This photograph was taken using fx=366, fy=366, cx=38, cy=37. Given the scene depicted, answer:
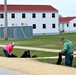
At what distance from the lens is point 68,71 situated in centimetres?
1490

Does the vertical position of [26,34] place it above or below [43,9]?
below

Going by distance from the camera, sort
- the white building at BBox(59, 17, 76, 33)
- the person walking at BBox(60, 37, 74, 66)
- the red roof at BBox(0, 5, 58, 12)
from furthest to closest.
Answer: the white building at BBox(59, 17, 76, 33) < the red roof at BBox(0, 5, 58, 12) < the person walking at BBox(60, 37, 74, 66)

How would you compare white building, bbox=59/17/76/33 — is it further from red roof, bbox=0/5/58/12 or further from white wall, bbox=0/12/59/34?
white wall, bbox=0/12/59/34

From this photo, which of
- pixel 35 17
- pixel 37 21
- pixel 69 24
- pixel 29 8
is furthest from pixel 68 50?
pixel 69 24

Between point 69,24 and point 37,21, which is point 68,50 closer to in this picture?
point 37,21

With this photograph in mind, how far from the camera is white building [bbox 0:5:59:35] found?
8375cm

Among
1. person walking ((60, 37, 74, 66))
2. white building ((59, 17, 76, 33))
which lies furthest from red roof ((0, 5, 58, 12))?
person walking ((60, 37, 74, 66))

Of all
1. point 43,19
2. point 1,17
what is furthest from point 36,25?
point 1,17

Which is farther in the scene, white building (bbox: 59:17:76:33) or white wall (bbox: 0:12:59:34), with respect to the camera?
white building (bbox: 59:17:76:33)

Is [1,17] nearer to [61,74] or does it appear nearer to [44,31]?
[44,31]

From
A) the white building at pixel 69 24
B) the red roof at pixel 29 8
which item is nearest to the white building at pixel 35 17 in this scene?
the red roof at pixel 29 8

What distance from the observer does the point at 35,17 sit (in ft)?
282

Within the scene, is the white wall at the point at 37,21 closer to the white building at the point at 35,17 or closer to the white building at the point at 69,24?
the white building at the point at 35,17

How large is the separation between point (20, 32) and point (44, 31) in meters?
26.7
